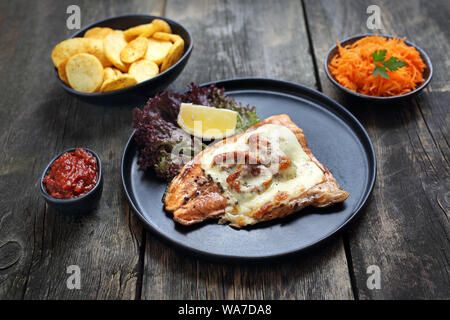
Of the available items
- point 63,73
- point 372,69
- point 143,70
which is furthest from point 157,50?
point 372,69

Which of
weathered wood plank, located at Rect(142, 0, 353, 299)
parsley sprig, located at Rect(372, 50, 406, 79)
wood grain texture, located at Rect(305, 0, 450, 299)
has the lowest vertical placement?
wood grain texture, located at Rect(305, 0, 450, 299)

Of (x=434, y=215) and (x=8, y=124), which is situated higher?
(x=8, y=124)

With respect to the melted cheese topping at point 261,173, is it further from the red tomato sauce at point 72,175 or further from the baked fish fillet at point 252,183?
the red tomato sauce at point 72,175

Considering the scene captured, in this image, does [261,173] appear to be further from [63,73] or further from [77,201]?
[63,73]

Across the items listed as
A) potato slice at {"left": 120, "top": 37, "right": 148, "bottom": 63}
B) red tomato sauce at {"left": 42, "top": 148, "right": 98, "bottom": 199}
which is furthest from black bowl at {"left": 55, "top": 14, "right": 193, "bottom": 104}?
red tomato sauce at {"left": 42, "top": 148, "right": 98, "bottom": 199}

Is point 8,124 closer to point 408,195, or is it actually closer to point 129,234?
point 129,234

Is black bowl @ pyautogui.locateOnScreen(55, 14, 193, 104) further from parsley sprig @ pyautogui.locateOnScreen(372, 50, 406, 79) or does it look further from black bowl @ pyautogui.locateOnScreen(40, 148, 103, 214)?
parsley sprig @ pyautogui.locateOnScreen(372, 50, 406, 79)
